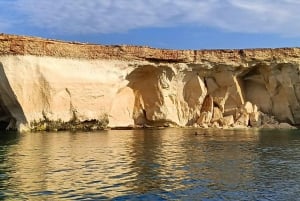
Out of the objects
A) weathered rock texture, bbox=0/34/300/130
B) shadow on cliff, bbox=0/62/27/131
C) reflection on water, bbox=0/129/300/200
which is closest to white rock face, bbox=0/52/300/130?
weathered rock texture, bbox=0/34/300/130

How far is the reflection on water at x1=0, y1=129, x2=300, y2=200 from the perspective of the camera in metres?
12.9

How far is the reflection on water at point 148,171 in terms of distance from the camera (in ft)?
42.4

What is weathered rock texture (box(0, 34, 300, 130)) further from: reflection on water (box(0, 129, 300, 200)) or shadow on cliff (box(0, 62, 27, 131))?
reflection on water (box(0, 129, 300, 200))

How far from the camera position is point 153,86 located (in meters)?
42.8

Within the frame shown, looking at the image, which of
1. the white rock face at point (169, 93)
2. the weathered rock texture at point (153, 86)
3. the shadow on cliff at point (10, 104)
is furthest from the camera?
the white rock face at point (169, 93)

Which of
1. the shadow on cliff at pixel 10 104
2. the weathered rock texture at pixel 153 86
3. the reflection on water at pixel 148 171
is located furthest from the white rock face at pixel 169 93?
the reflection on water at pixel 148 171

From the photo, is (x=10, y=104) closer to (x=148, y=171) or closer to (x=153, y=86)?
(x=153, y=86)

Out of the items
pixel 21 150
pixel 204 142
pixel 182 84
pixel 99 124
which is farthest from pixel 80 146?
pixel 182 84

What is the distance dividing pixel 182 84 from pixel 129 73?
5.68 m

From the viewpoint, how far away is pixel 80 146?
24422 millimetres

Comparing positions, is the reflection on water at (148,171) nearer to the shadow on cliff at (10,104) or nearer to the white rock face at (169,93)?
the shadow on cliff at (10,104)

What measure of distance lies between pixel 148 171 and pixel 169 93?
2666cm

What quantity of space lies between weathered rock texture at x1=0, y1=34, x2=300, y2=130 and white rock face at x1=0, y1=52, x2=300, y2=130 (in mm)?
68

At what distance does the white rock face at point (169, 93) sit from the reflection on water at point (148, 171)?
12.0 meters
